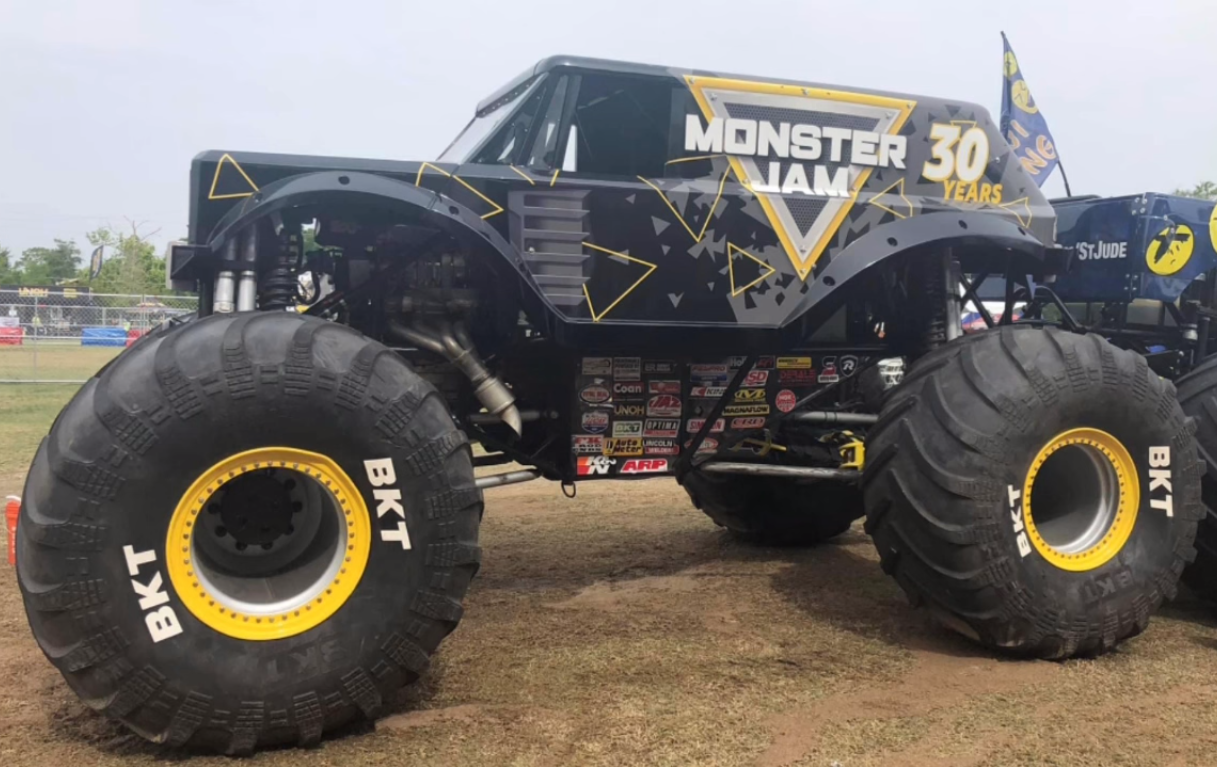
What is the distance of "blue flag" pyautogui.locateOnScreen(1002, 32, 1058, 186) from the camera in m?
8.53

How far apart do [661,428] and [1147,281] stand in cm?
286

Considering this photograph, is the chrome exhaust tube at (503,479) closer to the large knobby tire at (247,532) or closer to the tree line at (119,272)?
the large knobby tire at (247,532)

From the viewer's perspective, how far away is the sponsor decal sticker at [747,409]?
15.4ft

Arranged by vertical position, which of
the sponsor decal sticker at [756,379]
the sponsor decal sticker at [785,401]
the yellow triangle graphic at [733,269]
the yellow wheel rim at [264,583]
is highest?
the yellow triangle graphic at [733,269]

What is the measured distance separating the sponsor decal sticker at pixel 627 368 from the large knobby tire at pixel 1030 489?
107 cm

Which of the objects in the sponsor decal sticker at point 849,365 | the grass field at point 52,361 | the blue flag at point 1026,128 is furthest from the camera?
the grass field at point 52,361

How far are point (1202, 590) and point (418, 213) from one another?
4.08 meters

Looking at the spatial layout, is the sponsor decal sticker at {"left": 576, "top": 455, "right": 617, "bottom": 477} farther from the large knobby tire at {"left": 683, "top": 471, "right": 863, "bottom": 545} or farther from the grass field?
the grass field

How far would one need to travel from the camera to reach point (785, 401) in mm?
4824

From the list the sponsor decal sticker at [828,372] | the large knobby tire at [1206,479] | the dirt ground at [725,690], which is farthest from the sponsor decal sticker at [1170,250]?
the sponsor decal sticker at [828,372]

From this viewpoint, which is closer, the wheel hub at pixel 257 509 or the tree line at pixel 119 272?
the wheel hub at pixel 257 509

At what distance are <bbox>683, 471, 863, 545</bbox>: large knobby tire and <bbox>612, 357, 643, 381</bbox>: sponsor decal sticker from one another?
1.52 metres

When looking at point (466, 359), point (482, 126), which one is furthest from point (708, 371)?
point (482, 126)

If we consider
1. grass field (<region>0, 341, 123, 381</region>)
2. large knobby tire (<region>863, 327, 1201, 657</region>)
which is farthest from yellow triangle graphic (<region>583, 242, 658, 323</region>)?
grass field (<region>0, 341, 123, 381</region>)
